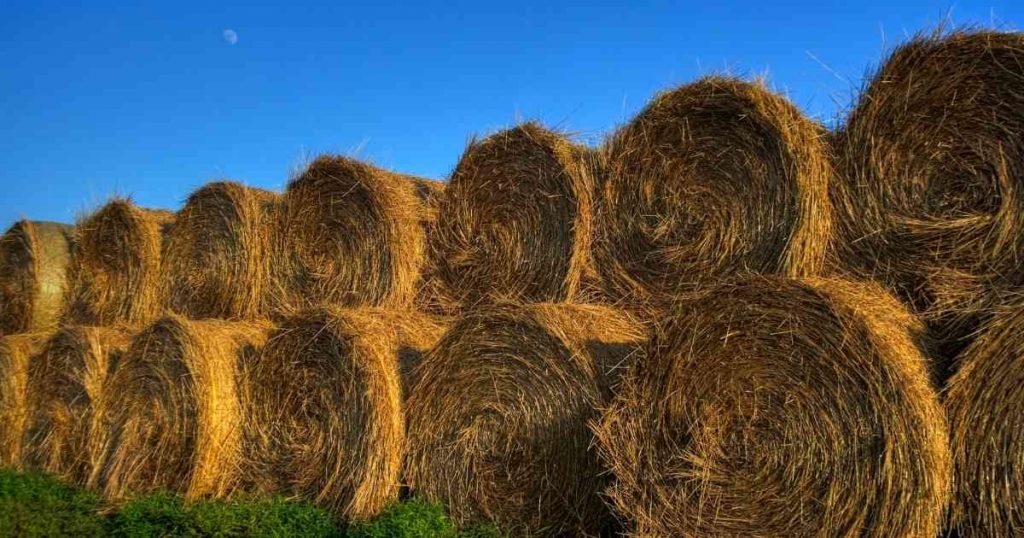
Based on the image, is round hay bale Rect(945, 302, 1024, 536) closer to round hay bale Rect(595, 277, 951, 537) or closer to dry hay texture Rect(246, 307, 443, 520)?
round hay bale Rect(595, 277, 951, 537)

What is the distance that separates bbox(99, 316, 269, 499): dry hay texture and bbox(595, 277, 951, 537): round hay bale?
2.90 metres

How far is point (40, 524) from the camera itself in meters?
5.44

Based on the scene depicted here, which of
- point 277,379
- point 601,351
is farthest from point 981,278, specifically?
point 277,379

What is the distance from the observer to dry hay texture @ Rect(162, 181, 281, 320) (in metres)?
7.07

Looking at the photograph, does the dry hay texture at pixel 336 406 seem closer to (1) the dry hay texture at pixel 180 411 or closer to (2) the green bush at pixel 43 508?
(1) the dry hay texture at pixel 180 411

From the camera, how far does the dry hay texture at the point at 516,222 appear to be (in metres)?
5.62

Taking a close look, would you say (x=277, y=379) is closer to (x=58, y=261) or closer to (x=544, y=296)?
(x=544, y=296)

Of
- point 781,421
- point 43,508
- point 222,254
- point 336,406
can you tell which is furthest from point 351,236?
point 781,421

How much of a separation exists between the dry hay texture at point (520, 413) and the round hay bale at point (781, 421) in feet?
1.26

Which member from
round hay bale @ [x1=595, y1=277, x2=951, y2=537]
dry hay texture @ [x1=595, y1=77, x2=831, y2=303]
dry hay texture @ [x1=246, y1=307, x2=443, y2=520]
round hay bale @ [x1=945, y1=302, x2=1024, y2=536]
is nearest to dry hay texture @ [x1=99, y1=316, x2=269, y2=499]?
dry hay texture @ [x1=246, y1=307, x2=443, y2=520]

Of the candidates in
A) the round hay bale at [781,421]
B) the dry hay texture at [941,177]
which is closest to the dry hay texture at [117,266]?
the round hay bale at [781,421]

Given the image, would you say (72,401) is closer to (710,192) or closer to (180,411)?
(180,411)

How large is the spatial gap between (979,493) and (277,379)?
4081 mm

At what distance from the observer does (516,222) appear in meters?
6.01
